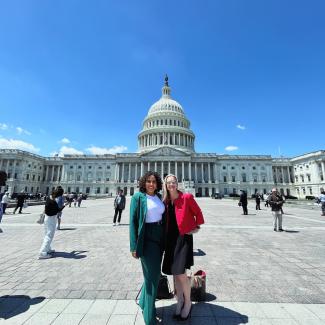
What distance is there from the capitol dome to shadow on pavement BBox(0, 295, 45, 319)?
291 ft

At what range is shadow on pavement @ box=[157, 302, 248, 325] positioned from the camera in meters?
3.49

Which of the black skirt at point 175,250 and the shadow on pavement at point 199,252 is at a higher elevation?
the black skirt at point 175,250

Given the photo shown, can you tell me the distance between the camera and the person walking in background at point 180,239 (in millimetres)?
3543

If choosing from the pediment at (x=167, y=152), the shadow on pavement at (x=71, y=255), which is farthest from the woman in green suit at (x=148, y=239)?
the pediment at (x=167, y=152)

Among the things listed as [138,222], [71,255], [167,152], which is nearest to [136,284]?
[138,222]

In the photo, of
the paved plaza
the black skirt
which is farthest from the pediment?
the black skirt

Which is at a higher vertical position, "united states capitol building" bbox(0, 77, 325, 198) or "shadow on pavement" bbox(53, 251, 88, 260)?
"united states capitol building" bbox(0, 77, 325, 198)

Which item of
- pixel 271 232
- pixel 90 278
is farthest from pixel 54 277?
pixel 271 232

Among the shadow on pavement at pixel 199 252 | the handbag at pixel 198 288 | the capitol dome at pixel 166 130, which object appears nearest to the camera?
the handbag at pixel 198 288

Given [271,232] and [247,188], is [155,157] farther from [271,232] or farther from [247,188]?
[271,232]

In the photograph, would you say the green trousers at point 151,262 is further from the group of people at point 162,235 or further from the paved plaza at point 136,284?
the paved plaza at point 136,284

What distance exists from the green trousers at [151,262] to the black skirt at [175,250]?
225mm

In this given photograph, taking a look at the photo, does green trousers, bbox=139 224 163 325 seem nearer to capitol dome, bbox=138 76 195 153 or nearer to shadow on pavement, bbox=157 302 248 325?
shadow on pavement, bbox=157 302 248 325

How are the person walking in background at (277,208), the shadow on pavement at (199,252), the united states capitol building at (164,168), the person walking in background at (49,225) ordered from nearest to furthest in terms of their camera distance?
1. the person walking in background at (49,225)
2. the shadow on pavement at (199,252)
3. the person walking in background at (277,208)
4. the united states capitol building at (164,168)
